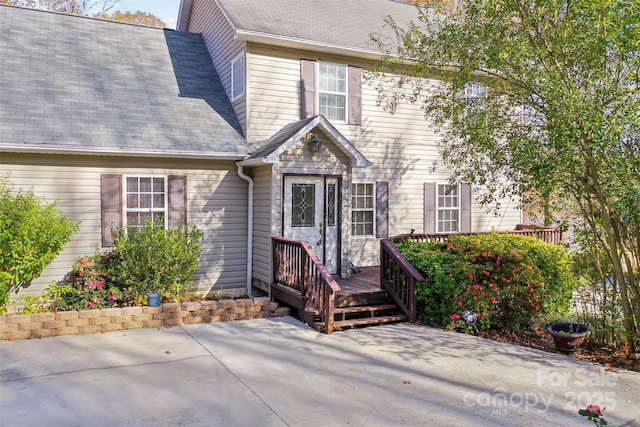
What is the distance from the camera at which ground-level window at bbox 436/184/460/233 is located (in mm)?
11828

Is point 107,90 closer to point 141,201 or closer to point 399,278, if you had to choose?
point 141,201

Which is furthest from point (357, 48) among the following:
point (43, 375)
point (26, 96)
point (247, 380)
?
point (43, 375)

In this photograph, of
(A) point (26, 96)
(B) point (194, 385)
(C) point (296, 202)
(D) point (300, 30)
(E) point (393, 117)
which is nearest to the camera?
(B) point (194, 385)

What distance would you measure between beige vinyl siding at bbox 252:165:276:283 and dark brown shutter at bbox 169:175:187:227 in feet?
4.34

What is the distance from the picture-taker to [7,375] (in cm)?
523

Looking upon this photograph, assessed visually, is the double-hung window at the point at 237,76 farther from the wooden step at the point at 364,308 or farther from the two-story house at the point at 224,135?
the wooden step at the point at 364,308

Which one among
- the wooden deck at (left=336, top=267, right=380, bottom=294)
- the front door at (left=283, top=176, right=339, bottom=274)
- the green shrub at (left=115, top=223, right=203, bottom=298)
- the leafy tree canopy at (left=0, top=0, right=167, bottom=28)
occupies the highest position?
the leafy tree canopy at (left=0, top=0, right=167, bottom=28)

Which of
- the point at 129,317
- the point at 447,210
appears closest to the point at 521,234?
the point at 447,210

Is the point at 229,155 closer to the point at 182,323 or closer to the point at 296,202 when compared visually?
the point at 296,202

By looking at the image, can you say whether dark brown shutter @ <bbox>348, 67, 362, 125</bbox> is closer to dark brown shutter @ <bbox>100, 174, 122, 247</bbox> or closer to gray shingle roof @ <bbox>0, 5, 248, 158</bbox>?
gray shingle roof @ <bbox>0, 5, 248, 158</bbox>

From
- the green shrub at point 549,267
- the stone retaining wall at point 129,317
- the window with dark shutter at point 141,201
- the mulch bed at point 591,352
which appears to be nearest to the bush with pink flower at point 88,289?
the stone retaining wall at point 129,317

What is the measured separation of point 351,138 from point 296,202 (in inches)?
93.2

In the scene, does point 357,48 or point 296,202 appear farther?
point 357,48

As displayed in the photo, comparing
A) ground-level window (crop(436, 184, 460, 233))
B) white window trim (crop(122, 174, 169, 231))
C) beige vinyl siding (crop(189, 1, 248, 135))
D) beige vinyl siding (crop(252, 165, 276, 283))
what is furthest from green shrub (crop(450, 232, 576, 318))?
white window trim (crop(122, 174, 169, 231))
